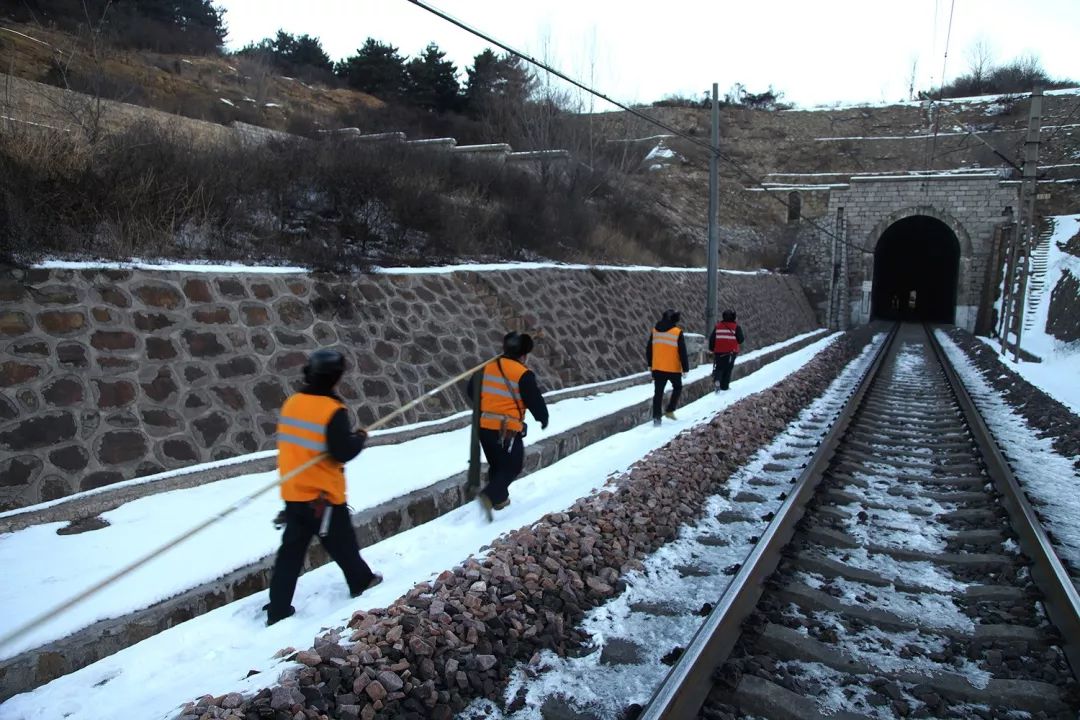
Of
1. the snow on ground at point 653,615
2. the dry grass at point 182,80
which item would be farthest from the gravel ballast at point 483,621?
the dry grass at point 182,80

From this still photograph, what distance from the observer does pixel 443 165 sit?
17.0 metres

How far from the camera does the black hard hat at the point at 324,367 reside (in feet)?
13.6

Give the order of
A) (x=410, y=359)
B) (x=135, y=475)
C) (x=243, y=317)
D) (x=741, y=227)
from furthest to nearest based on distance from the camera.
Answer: (x=741, y=227), (x=410, y=359), (x=243, y=317), (x=135, y=475)

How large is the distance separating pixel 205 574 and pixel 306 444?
1.30m

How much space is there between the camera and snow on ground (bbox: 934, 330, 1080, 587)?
574 cm

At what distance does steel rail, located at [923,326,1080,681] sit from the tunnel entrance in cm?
3984

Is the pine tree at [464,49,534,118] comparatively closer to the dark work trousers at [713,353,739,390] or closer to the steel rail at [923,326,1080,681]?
the dark work trousers at [713,353,739,390]

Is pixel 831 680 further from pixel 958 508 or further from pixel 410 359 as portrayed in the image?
pixel 410 359

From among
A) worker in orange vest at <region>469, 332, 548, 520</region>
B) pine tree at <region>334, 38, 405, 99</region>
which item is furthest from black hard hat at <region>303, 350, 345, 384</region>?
pine tree at <region>334, 38, 405, 99</region>

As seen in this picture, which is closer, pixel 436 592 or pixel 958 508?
pixel 436 592

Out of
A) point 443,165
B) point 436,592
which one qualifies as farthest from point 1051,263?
point 436,592

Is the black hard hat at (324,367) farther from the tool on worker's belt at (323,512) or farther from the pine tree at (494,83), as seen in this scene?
the pine tree at (494,83)

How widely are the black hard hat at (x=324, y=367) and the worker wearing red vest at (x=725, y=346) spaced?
9.79 metres

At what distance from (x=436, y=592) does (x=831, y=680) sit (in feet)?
7.17
